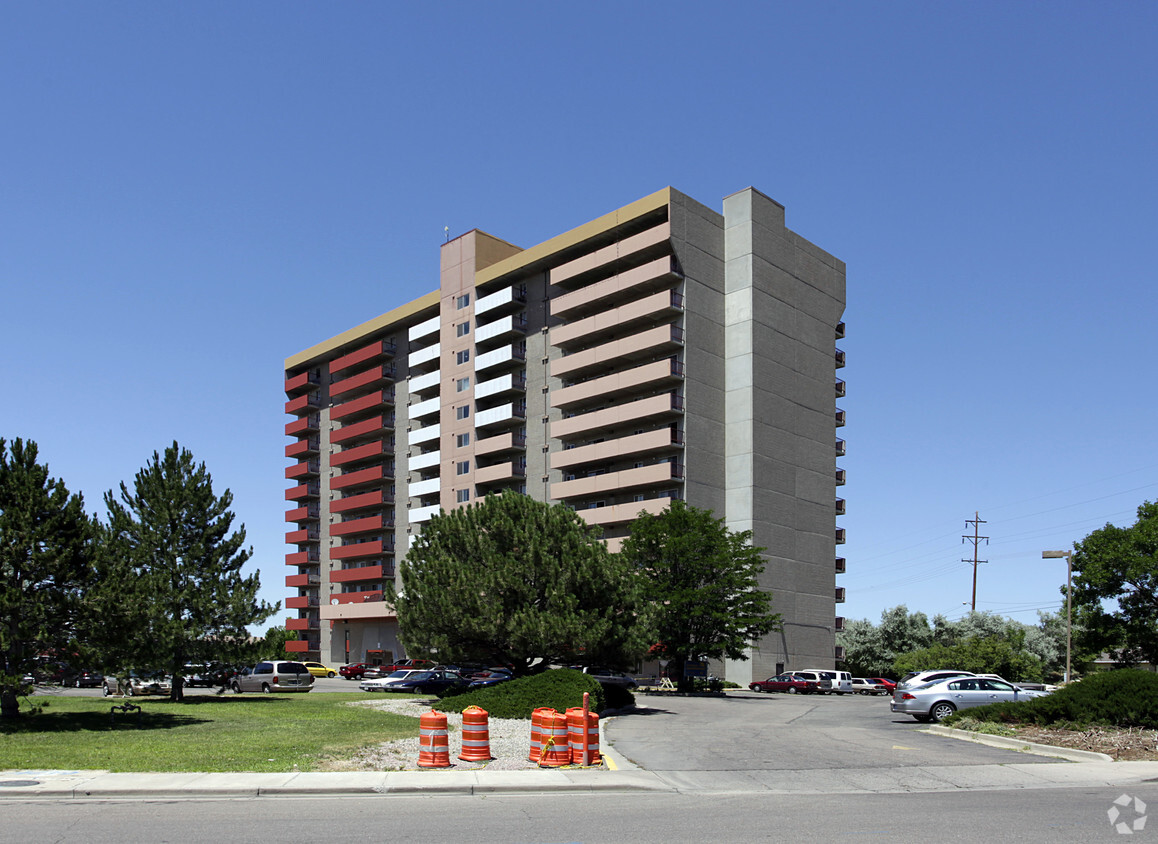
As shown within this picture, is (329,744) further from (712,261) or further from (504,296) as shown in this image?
(504,296)

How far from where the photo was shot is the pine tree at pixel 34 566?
2764cm

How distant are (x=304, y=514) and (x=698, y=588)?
218 feet

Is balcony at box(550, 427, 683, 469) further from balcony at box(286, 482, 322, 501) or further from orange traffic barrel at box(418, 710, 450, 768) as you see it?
orange traffic barrel at box(418, 710, 450, 768)

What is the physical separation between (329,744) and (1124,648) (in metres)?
69.4

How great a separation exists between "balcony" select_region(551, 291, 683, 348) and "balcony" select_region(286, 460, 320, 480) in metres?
41.9

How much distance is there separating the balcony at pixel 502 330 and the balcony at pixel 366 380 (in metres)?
16.0

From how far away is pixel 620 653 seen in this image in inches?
1486

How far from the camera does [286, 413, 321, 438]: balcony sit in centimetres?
11131

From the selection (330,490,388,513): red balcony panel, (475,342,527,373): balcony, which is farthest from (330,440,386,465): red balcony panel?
(475,342,527,373): balcony

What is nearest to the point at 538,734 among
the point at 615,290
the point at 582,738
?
the point at 582,738

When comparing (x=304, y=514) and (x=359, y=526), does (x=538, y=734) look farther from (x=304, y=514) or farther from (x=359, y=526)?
(x=304, y=514)

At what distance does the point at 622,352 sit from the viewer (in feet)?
246

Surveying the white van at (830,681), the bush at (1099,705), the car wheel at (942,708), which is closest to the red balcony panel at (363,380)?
the white van at (830,681)

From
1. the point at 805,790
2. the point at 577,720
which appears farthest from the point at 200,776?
the point at 805,790
